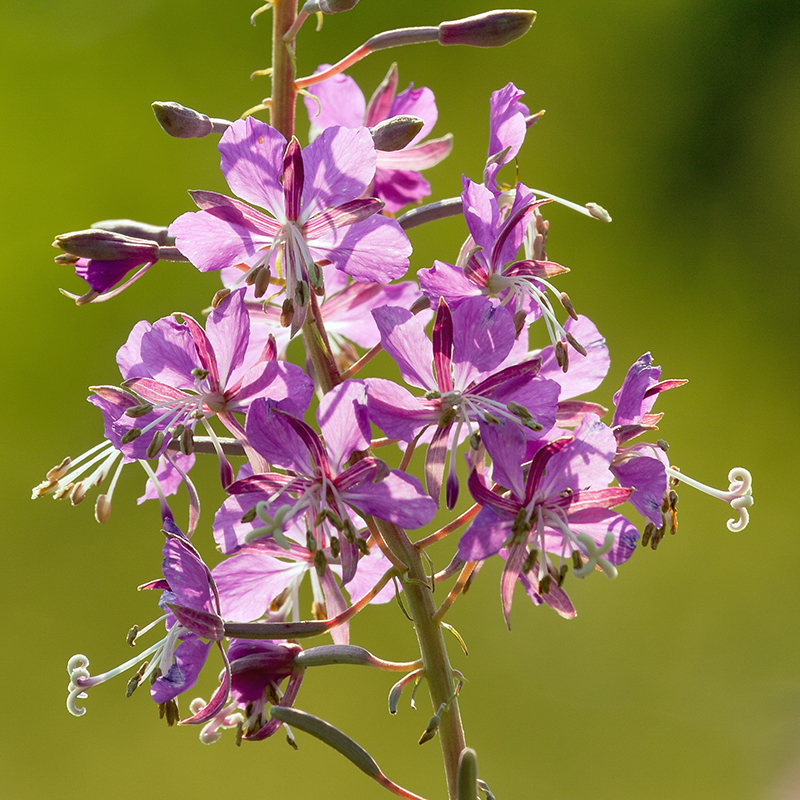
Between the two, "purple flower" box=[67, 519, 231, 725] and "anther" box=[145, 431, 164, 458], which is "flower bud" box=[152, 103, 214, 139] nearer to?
"anther" box=[145, 431, 164, 458]

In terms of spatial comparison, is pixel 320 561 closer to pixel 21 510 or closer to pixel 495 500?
pixel 495 500

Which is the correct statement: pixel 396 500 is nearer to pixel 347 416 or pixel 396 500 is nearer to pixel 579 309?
pixel 347 416

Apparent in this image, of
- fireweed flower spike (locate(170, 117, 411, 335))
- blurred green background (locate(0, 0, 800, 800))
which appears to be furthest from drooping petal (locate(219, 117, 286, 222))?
blurred green background (locate(0, 0, 800, 800))

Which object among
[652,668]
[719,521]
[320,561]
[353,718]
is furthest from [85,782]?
[320,561]

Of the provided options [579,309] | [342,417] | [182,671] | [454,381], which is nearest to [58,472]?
[182,671]

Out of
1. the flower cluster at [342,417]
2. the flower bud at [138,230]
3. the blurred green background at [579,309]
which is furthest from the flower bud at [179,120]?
the blurred green background at [579,309]

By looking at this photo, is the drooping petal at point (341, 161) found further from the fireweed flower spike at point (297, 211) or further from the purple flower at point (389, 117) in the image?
the purple flower at point (389, 117)
